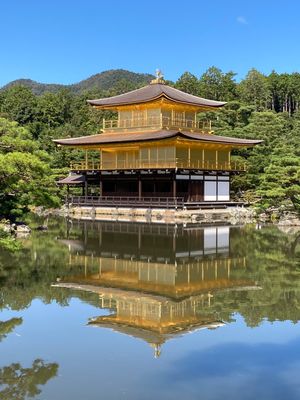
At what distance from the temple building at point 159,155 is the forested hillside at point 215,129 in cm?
319

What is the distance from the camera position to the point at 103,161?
4453 cm

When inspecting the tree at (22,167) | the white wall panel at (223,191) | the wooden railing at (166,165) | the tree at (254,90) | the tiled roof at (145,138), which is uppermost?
the tree at (254,90)

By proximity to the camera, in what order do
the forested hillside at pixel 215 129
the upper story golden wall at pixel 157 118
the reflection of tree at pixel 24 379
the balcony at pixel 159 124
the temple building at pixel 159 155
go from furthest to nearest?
the upper story golden wall at pixel 157 118
the balcony at pixel 159 124
the temple building at pixel 159 155
the forested hillside at pixel 215 129
the reflection of tree at pixel 24 379

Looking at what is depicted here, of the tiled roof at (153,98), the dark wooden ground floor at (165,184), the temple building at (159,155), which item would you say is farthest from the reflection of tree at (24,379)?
the tiled roof at (153,98)

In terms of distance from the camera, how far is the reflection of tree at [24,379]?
23.9 ft

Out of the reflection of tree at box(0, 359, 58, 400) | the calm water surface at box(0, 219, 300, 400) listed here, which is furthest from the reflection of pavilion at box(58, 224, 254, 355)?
the reflection of tree at box(0, 359, 58, 400)

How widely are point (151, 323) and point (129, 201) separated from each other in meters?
29.0

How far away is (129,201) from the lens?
39.7 m

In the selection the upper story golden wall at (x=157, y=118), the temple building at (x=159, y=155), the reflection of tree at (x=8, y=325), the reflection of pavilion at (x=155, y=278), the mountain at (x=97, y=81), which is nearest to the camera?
the reflection of tree at (x=8, y=325)

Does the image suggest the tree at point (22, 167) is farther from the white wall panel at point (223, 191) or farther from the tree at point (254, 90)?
the tree at point (254, 90)

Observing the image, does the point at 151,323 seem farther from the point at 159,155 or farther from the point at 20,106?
the point at 20,106

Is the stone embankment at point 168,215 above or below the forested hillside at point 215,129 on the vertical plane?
below

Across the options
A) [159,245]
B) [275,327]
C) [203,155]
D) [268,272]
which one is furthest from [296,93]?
[275,327]

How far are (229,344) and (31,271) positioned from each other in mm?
8031
